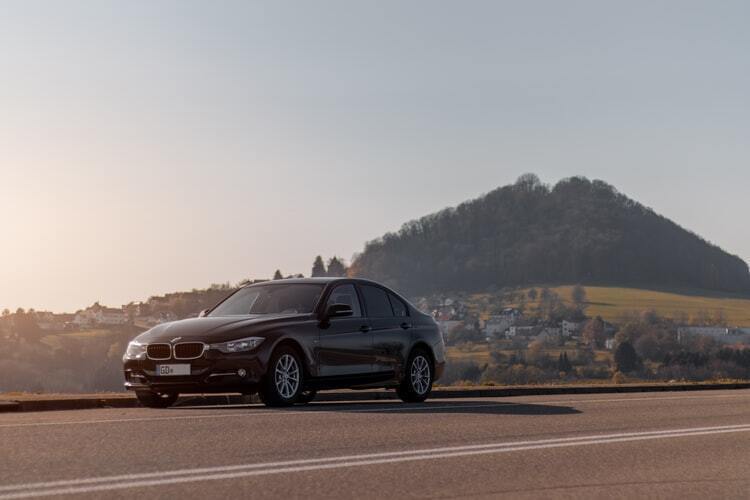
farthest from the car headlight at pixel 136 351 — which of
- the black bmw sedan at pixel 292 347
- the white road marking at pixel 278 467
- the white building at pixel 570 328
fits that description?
the white building at pixel 570 328

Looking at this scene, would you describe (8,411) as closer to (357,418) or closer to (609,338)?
(357,418)

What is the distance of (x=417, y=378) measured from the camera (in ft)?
56.7

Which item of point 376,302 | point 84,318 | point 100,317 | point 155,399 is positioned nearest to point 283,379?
point 155,399

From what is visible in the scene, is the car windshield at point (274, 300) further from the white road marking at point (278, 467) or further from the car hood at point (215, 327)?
the white road marking at point (278, 467)

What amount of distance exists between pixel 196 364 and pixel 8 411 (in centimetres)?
245

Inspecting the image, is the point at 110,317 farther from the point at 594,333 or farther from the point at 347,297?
the point at 347,297

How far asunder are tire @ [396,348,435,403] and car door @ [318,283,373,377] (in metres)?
0.90

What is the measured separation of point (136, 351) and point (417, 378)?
438cm

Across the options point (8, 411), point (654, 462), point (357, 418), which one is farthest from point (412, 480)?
point (8, 411)

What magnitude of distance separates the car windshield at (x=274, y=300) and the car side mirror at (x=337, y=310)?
0.74 ft

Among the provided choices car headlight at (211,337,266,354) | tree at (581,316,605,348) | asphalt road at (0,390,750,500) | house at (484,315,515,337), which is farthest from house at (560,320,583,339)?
asphalt road at (0,390,750,500)

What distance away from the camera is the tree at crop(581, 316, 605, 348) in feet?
517

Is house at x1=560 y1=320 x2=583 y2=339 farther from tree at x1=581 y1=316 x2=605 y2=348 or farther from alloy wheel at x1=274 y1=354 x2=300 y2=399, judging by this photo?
alloy wheel at x1=274 y1=354 x2=300 y2=399

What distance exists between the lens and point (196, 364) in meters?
14.4
